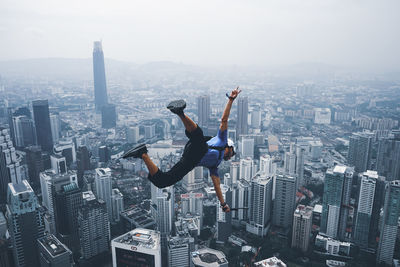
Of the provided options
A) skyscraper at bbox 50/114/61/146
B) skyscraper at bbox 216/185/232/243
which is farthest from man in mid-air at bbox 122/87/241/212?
skyscraper at bbox 50/114/61/146

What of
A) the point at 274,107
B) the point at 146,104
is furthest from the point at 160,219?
the point at 274,107

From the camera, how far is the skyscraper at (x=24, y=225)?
5.86 metres

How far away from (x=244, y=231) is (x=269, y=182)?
4.90 feet

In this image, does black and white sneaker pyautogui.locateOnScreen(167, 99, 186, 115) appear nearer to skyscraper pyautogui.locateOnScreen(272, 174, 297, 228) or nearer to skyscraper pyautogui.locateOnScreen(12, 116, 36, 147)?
skyscraper pyautogui.locateOnScreen(272, 174, 297, 228)

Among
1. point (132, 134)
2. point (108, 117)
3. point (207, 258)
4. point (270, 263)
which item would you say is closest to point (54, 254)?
point (207, 258)

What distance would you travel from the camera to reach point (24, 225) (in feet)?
19.5

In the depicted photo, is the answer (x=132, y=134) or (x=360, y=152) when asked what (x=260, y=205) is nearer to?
(x=360, y=152)

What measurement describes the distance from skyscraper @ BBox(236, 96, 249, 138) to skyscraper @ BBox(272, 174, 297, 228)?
A: 8.66 m

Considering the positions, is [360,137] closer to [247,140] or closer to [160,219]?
[247,140]

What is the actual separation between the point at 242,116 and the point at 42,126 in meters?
9.90

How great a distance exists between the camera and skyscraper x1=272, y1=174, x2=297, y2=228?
7988 millimetres

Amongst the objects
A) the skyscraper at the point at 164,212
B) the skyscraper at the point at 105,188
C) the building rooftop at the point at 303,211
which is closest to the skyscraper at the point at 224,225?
the skyscraper at the point at 164,212

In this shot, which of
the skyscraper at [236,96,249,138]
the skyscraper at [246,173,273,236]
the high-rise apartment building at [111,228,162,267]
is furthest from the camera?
the skyscraper at [236,96,249,138]

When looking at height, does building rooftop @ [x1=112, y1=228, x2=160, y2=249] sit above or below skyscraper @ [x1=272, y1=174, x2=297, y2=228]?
above
